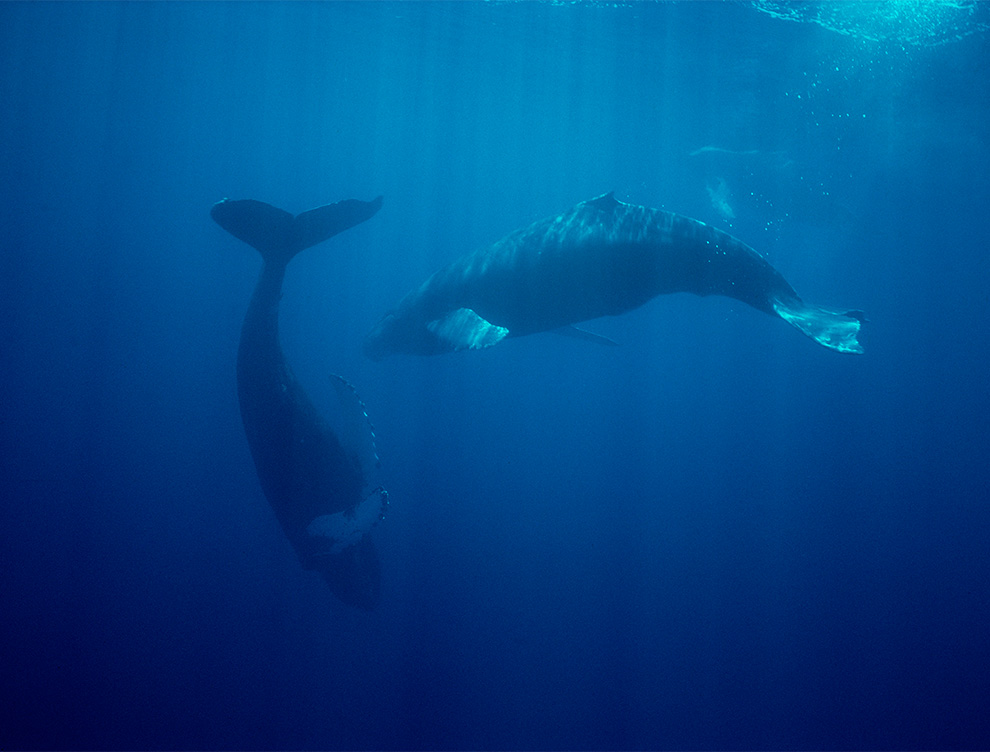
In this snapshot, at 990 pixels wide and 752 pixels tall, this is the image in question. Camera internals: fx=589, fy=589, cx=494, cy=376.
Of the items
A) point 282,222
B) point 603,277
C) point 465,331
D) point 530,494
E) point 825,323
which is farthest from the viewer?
point 530,494

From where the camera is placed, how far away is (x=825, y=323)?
6773mm

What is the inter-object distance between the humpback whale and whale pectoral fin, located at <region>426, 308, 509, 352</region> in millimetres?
1786

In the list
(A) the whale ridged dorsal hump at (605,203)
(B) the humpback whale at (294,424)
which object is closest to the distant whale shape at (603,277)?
(A) the whale ridged dorsal hump at (605,203)

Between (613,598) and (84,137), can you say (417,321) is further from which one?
(84,137)

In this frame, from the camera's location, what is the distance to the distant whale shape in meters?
6.88

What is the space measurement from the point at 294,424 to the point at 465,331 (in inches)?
115

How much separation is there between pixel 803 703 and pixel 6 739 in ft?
50.5

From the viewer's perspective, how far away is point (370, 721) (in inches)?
440

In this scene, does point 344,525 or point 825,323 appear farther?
point 344,525

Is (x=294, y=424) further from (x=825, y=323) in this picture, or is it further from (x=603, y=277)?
(x=825, y=323)

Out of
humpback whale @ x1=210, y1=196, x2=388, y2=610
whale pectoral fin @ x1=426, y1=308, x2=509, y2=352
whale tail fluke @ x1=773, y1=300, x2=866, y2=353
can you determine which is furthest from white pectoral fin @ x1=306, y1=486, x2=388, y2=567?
whale tail fluke @ x1=773, y1=300, x2=866, y2=353

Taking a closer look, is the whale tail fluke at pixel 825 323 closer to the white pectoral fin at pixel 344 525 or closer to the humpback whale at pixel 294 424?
the humpback whale at pixel 294 424

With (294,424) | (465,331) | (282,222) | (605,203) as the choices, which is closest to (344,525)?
(294,424)

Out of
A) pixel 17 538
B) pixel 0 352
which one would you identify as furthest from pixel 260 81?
pixel 17 538
